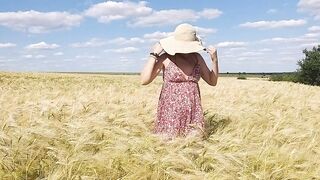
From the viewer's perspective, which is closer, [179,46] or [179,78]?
[179,46]

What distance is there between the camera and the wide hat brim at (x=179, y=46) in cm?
442

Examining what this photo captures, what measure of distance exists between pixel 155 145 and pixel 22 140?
3.16ft

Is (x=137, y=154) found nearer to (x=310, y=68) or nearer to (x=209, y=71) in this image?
(x=209, y=71)

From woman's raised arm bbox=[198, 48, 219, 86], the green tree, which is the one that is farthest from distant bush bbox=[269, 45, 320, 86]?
woman's raised arm bbox=[198, 48, 219, 86]

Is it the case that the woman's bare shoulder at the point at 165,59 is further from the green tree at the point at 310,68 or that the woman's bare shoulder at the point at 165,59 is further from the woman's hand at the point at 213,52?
the green tree at the point at 310,68

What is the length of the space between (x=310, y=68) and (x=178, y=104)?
42.8m

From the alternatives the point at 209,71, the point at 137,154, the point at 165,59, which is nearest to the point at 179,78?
the point at 165,59

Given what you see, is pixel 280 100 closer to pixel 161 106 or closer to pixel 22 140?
pixel 161 106

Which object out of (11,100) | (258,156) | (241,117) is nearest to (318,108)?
(241,117)

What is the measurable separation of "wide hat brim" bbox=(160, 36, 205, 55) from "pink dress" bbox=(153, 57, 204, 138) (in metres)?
0.22

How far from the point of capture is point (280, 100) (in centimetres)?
753

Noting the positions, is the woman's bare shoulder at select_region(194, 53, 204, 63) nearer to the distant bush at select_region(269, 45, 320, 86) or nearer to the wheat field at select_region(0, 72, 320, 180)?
the wheat field at select_region(0, 72, 320, 180)

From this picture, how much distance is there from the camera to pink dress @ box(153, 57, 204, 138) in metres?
4.59

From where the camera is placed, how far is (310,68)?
44938mm
